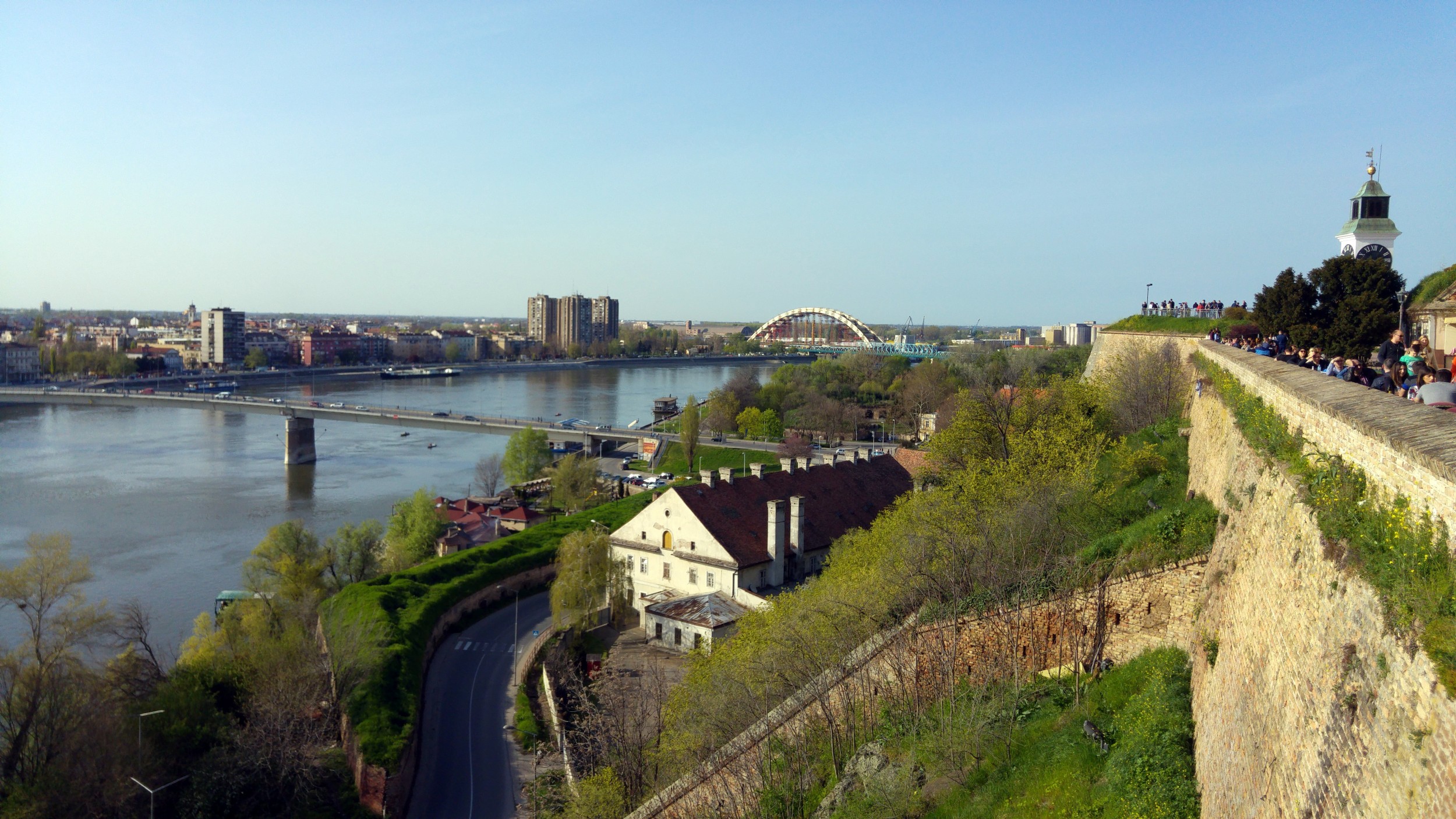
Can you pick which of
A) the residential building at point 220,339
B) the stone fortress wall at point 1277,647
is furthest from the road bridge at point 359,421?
the residential building at point 220,339

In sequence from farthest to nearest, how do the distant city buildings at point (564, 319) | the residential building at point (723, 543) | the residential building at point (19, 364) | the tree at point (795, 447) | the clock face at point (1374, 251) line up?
the distant city buildings at point (564, 319), the residential building at point (19, 364), the tree at point (795, 447), the residential building at point (723, 543), the clock face at point (1374, 251)

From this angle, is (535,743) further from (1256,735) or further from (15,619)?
(15,619)

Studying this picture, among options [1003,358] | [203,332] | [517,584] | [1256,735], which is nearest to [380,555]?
[517,584]

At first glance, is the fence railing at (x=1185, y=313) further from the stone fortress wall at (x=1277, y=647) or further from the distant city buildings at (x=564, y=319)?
the distant city buildings at (x=564, y=319)

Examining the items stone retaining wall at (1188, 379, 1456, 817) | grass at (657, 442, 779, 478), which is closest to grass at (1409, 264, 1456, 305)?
stone retaining wall at (1188, 379, 1456, 817)

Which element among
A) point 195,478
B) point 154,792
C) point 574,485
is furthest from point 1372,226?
point 195,478

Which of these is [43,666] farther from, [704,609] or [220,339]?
[220,339]

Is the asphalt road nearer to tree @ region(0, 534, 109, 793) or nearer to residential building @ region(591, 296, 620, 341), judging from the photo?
tree @ region(0, 534, 109, 793)
